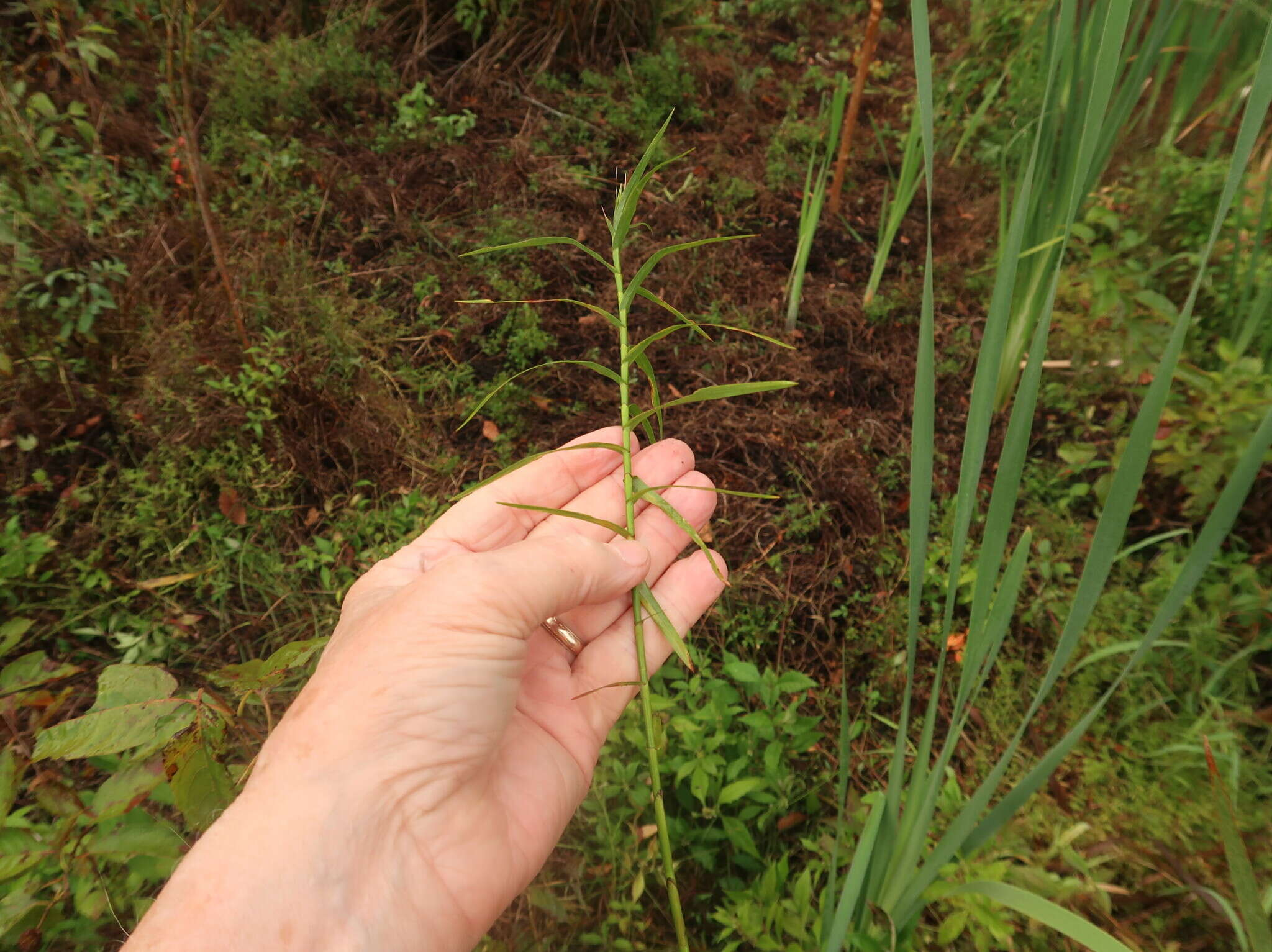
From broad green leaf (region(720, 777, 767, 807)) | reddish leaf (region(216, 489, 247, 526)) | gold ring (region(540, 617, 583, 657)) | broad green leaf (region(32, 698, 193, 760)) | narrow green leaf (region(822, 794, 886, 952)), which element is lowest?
broad green leaf (region(720, 777, 767, 807))

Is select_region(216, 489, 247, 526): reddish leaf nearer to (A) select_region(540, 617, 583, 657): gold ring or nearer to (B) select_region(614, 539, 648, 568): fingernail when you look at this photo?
(A) select_region(540, 617, 583, 657): gold ring

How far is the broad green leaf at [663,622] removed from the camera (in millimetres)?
1013

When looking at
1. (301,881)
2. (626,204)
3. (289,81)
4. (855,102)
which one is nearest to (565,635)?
(301,881)

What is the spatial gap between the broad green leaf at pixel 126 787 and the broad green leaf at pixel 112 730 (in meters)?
0.09

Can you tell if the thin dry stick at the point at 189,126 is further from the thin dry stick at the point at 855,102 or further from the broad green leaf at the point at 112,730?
the thin dry stick at the point at 855,102

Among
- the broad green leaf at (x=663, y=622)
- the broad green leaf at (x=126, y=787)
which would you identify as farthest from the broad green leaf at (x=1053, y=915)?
the broad green leaf at (x=126, y=787)

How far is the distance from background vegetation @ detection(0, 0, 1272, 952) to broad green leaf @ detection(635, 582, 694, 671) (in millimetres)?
Result: 372

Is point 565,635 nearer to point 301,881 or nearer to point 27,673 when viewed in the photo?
point 301,881

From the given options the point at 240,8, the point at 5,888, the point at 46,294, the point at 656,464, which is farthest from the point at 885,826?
the point at 240,8

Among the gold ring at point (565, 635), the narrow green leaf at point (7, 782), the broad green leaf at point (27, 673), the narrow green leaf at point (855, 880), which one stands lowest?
the narrow green leaf at point (855, 880)

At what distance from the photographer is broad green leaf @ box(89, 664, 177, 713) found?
2.83ft

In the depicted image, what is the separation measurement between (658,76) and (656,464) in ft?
7.75

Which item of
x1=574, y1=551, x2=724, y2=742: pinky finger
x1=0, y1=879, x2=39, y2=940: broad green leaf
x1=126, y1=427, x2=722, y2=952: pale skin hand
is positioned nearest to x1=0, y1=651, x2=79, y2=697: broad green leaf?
x1=0, y1=879, x2=39, y2=940: broad green leaf

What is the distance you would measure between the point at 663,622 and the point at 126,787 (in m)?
0.79
